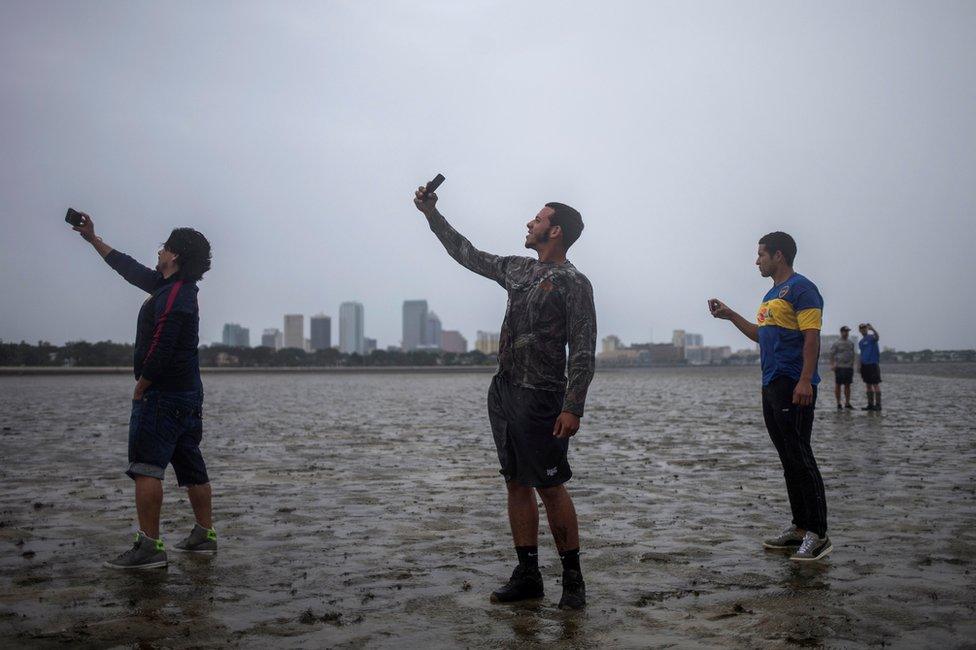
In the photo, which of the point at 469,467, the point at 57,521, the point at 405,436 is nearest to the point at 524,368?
the point at 57,521

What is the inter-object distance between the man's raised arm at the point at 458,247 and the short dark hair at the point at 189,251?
70.2 inches

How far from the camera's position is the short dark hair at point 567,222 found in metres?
5.08

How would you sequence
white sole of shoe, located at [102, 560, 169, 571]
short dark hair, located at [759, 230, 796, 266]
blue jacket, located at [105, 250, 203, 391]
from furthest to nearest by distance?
short dark hair, located at [759, 230, 796, 266], blue jacket, located at [105, 250, 203, 391], white sole of shoe, located at [102, 560, 169, 571]

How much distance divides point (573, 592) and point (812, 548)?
1982mm

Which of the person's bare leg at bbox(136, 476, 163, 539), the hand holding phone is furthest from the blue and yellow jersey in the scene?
the hand holding phone

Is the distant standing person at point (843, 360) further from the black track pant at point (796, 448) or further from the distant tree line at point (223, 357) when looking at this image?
the distant tree line at point (223, 357)

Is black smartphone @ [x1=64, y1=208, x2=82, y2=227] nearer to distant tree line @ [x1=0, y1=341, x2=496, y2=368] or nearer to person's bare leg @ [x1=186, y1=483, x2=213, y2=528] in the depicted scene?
person's bare leg @ [x1=186, y1=483, x2=213, y2=528]

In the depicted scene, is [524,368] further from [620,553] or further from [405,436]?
[405,436]

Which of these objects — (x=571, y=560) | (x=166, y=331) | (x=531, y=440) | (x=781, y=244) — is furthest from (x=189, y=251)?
(x=781, y=244)

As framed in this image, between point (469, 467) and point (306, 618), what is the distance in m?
6.47

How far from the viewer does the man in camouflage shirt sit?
479 cm

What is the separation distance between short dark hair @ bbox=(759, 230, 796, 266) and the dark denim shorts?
170 inches

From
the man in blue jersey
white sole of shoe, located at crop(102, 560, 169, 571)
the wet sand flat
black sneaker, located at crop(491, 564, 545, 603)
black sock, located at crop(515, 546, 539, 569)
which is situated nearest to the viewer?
the wet sand flat

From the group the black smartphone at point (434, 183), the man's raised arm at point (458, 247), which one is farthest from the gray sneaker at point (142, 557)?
the black smartphone at point (434, 183)
